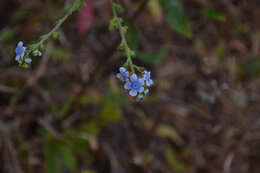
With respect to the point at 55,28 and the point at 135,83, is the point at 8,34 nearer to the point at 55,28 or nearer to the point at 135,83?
the point at 55,28

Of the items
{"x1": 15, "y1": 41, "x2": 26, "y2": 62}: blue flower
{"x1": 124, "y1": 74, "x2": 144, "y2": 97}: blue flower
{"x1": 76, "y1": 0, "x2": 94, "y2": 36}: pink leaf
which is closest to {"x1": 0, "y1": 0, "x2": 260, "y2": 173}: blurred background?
{"x1": 76, "y1": 0, "x2": 94, "y2": 36}: pink leaf

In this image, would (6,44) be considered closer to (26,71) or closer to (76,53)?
(26,71)

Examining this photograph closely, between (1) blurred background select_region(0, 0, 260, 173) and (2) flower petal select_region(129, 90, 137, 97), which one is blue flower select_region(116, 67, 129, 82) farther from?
(1) blurred background select_region(0, 0, 260, 173)

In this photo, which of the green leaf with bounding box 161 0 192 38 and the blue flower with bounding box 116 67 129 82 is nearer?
the blue flower with bounding box 116 67 129 82

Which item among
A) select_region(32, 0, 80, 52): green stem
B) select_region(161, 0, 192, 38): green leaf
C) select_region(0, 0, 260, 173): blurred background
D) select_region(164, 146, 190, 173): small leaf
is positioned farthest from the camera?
select_region(164, 146, 190, 173): small leaf

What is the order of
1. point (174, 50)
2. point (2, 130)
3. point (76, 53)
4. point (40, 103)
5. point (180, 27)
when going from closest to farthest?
point (180, 27), point (2, 130), point (40, 103), point (76, 53), point (174, 50)

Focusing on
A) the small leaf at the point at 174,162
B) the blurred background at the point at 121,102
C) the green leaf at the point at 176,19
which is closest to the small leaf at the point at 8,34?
the blurred background at the point at 121,102

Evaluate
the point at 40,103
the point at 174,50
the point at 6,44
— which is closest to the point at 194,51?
the point at 174,50
